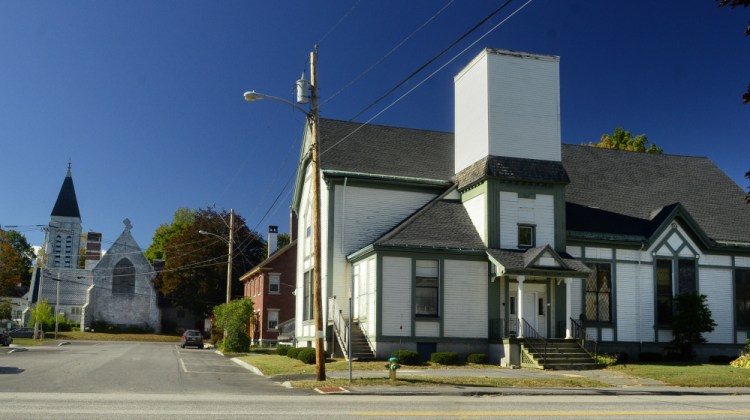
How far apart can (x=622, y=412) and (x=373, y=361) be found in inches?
632

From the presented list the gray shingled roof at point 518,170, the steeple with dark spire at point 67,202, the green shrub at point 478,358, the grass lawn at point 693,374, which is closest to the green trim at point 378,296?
the green shrub at point 478,358

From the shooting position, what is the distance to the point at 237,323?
43.2 metres

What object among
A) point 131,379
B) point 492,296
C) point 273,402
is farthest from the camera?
point 492,296

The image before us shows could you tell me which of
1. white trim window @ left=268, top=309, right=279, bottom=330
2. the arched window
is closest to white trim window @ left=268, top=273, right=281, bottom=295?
white trim window @ left=268, top=309, right=279, bottom=330

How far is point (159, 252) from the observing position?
105375 mm

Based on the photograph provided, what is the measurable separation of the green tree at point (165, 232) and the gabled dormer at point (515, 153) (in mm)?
75902

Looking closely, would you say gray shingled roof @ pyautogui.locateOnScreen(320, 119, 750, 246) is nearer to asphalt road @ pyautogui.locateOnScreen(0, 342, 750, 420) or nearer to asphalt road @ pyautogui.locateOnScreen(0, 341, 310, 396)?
asphalt road @ pyautogui.locateOnScreen(0, 341, 310, 396)

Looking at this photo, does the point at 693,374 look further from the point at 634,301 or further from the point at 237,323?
the point at 237,323

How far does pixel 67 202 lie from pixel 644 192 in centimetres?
A: 10475

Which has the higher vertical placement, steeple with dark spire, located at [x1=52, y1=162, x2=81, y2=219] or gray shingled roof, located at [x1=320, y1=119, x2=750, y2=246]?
steeple with dark spire, located at [x1=52, y1=162, x2=81, y2=219]

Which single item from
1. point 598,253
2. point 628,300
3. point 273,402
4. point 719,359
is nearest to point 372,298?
point 598,253

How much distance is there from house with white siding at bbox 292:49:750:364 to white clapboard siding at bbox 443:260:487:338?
1.8 inches

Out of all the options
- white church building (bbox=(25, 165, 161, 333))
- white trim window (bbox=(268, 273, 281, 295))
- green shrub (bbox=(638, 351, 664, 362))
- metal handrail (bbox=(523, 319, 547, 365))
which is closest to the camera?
metal handrail (bbox=(523, 319, 547, 365))

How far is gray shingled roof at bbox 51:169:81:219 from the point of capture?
120 meters
